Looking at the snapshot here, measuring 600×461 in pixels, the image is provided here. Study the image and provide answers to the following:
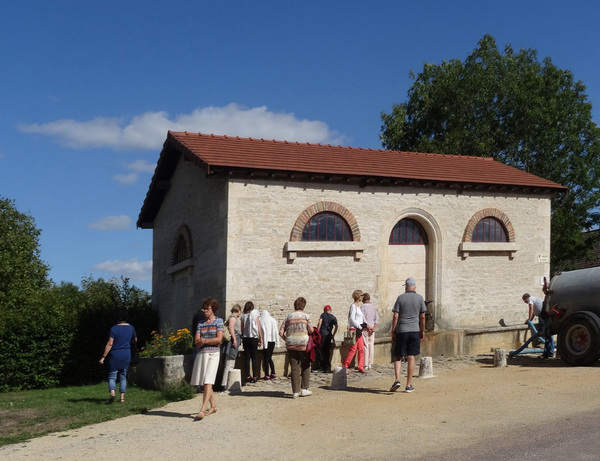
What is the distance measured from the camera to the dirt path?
24.1ft

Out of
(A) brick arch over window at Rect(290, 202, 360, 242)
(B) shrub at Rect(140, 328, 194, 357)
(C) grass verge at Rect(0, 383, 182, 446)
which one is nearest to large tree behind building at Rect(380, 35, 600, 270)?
(A) brick arch over window at Rect(290, 202, 360, 242)

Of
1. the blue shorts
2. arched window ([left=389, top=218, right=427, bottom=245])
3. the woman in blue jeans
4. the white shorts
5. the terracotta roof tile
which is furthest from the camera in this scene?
arched window ([left=389, top=218, right=427, bottom=245])

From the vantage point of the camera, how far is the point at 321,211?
16.0 metres

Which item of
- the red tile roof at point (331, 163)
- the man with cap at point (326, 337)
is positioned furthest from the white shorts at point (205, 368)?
the red tile roof at point (331, 163)

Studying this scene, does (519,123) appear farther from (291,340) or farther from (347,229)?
(291,340)

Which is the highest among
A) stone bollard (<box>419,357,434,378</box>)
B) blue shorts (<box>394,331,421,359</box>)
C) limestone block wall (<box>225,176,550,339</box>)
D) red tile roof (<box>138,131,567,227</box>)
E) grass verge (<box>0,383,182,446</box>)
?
red tile roof (<box>138,131,567,227</box>)

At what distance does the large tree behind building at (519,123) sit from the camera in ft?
92.6

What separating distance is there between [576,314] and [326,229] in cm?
599

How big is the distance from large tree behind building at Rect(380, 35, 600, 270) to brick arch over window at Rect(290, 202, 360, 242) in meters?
14.1

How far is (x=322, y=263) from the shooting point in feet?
51.9

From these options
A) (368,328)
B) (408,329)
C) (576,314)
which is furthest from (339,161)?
(408,329)

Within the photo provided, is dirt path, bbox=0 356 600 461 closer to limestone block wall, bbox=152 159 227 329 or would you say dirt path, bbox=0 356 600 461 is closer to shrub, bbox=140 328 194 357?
shrub, bbox=140 328 194 357

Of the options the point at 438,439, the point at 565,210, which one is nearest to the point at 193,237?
the point at 438,439

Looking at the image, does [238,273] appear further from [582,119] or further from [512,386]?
[582,119]
